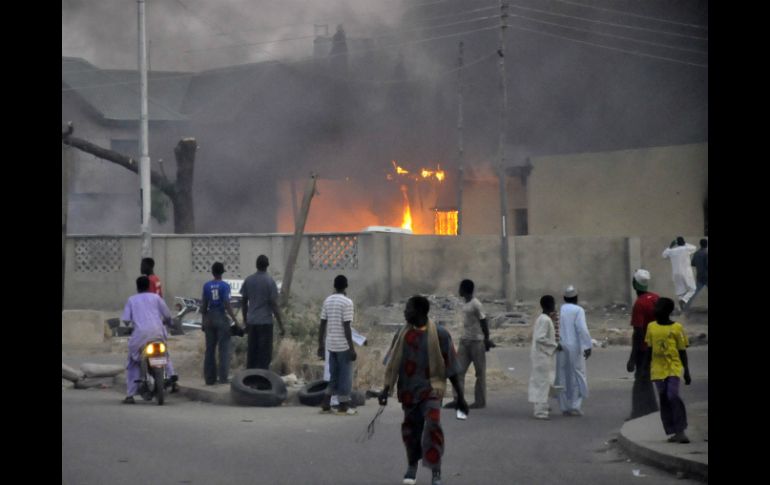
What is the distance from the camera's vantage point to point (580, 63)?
45.7 metres

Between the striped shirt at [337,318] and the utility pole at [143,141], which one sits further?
the utility pole at [143,141]

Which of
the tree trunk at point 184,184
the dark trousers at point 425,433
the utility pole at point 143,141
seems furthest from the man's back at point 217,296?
the tree trunk at point 184,184

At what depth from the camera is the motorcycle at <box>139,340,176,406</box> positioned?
42.5 ft

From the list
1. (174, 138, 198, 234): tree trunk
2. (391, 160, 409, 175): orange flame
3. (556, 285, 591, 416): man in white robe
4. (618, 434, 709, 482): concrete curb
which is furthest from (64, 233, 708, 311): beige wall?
(391, 160, 409, 175): orange flame

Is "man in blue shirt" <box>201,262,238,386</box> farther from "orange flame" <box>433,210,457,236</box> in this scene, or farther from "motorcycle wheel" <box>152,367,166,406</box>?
"orange flame" <box>433,210,457,236</box>

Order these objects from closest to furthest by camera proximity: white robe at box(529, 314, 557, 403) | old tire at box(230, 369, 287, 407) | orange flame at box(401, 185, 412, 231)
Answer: white robe at box(529, 314, 557, 403), old tire at box(230, 369, 287, 407), orange flame at box(401, 185, 412, 231)

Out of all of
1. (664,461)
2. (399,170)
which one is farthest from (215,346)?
(399,170)

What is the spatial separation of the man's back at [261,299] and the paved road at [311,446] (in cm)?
116

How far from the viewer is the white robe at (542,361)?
1250 cm

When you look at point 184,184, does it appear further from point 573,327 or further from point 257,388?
point 573,327

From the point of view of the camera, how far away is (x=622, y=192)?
1469 inches

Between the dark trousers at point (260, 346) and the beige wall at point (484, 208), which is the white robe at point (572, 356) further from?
the beige wall at point (484, 208)

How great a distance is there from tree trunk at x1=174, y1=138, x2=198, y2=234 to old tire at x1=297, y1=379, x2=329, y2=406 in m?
18.2
